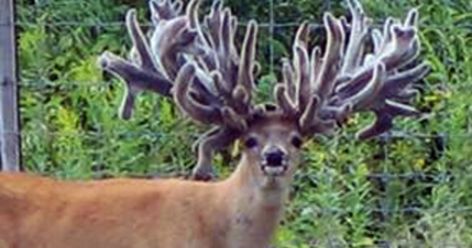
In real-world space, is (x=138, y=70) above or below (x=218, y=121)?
above

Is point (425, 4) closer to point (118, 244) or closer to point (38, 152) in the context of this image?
point (38, 152)

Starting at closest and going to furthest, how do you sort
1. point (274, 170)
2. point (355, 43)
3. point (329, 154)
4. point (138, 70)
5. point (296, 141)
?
1. point (274, 170)
2. point (296, 141)
3. point (138, 70)
4. point (355, 43)
5. point (329, 154)

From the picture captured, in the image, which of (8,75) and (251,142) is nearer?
(251,142)

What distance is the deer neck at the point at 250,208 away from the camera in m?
7.79

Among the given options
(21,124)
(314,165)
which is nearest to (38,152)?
(21,124)

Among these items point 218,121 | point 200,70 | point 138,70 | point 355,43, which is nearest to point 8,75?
point 138,70

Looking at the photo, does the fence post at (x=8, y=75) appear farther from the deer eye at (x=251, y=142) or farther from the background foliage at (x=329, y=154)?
the deer eye at (x=251, y=142)

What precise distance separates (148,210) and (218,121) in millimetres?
478

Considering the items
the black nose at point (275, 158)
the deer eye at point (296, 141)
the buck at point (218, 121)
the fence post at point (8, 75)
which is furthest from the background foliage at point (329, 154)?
the black nose at point (275, 158)

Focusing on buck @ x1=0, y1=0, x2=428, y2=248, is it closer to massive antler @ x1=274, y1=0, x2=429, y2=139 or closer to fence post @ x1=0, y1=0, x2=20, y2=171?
massive antler @ x1=274, y1=0, x2=429, y2=139

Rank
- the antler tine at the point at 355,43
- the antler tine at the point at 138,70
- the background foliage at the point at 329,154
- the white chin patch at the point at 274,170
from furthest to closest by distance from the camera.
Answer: the background foliage at the point at 329,154 < the antler tine at the point at 355,43 < the antler tine at the point at 138,70 < the white chin patch at the point at 274,170

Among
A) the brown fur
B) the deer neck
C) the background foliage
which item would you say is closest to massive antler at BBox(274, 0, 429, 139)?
the brown fur

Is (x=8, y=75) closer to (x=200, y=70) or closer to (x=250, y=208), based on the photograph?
(x=200, y=70)

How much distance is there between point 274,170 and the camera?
764 cm
